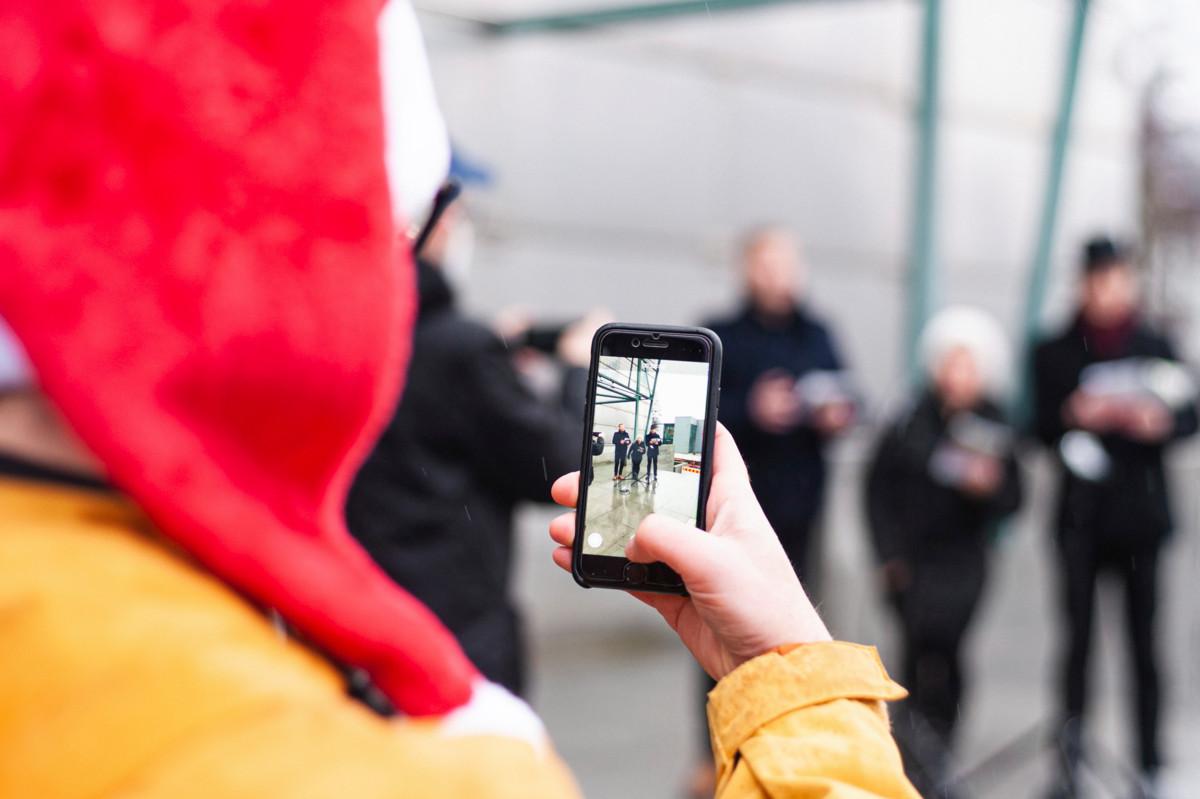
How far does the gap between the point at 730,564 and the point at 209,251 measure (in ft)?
1.22

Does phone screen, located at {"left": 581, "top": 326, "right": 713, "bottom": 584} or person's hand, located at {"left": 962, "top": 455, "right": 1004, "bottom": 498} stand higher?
phone screen, located at {"left": 581, "top": 326, "right": 713, "bottom": 584}

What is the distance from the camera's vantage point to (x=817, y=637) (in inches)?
34.5

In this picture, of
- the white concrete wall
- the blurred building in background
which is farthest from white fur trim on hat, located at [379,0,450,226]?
the white concrete wall

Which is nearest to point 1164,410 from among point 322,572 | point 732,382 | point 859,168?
point 732,382

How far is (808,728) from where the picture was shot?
0.84 meters

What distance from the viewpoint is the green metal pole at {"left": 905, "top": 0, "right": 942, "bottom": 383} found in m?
5.02

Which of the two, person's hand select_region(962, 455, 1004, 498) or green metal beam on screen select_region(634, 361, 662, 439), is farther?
person's hand select_region(962, 455, 1004, 498)

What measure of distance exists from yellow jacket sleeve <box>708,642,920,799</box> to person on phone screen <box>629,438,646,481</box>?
15 centimetres

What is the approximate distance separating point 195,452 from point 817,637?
17.1 inches

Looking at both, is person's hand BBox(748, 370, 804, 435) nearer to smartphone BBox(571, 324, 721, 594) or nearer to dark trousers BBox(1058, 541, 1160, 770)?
dark trousers BBox(1058, 541, 1160, 770)

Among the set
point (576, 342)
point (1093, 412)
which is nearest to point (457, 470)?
point (576, 342)

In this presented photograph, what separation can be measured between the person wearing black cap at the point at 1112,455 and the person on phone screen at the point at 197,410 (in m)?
3.74

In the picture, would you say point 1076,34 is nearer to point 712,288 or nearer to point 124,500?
point 712,288

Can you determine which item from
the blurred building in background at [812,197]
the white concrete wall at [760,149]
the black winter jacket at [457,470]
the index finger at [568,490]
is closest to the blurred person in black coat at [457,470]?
the black winter jacket at [457,470]
